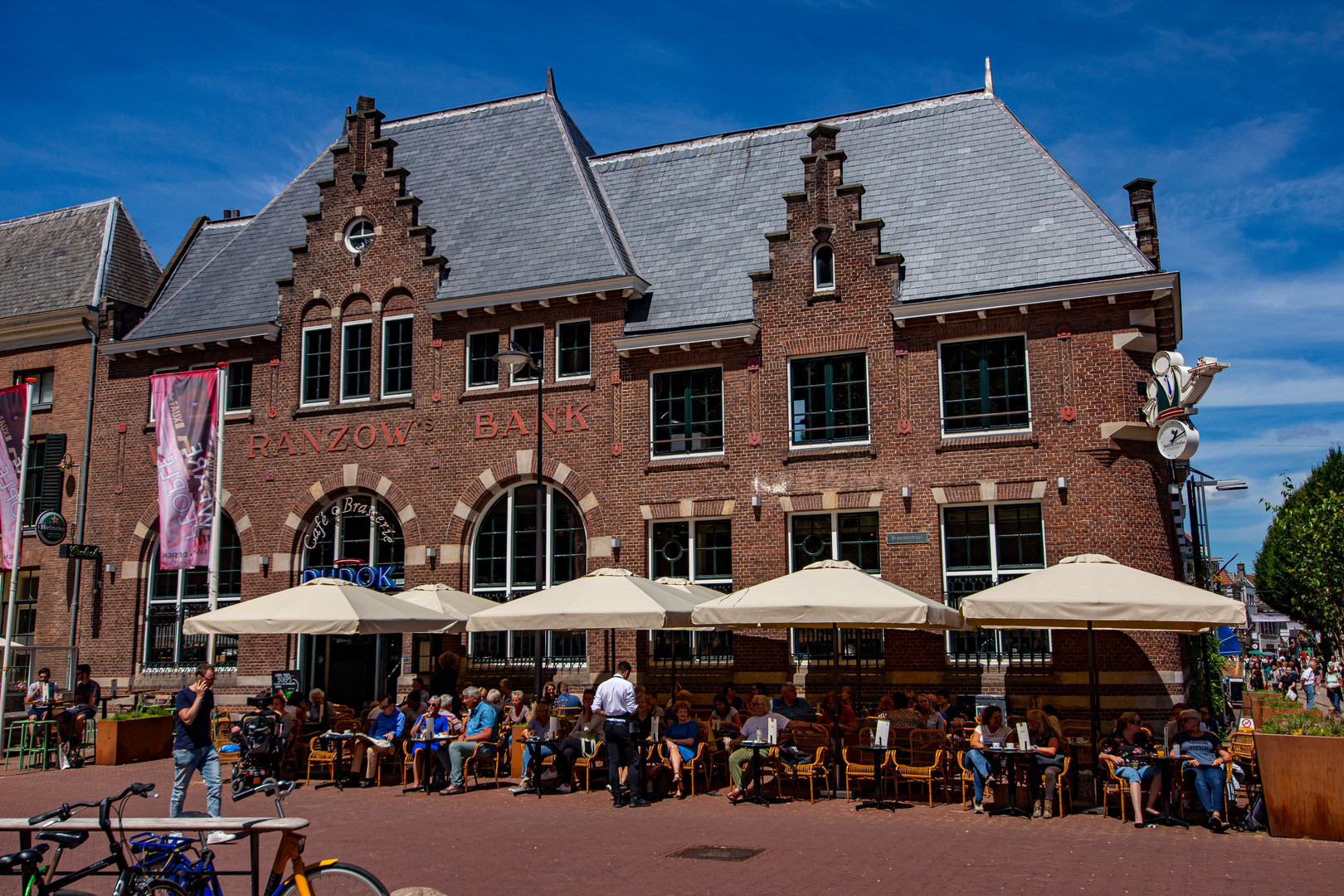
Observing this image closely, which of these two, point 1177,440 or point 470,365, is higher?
point 470,365

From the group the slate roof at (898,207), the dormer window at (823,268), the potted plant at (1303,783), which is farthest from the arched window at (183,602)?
the potted plant at (1303,783)

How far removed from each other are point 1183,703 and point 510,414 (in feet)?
42.5

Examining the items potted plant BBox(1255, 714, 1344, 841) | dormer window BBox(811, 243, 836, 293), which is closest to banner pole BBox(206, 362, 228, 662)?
dormer window BBox(811, 243, 836, 293)

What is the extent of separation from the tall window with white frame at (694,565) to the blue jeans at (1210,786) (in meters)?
9.24

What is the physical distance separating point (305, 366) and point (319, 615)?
30.1 feet

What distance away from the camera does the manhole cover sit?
9945mm

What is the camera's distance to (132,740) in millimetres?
18984

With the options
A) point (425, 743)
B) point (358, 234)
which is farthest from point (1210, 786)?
point (358, 234)

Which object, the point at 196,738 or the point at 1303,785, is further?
the point at 196,738

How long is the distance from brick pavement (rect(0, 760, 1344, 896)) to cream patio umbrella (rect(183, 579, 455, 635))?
2566 millimetres

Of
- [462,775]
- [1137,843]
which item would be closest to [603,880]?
[1137,843]

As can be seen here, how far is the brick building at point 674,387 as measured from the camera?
18297 millimetres

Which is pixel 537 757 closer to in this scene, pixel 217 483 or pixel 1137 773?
pixel 1137 773

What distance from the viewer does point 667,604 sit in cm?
1546
